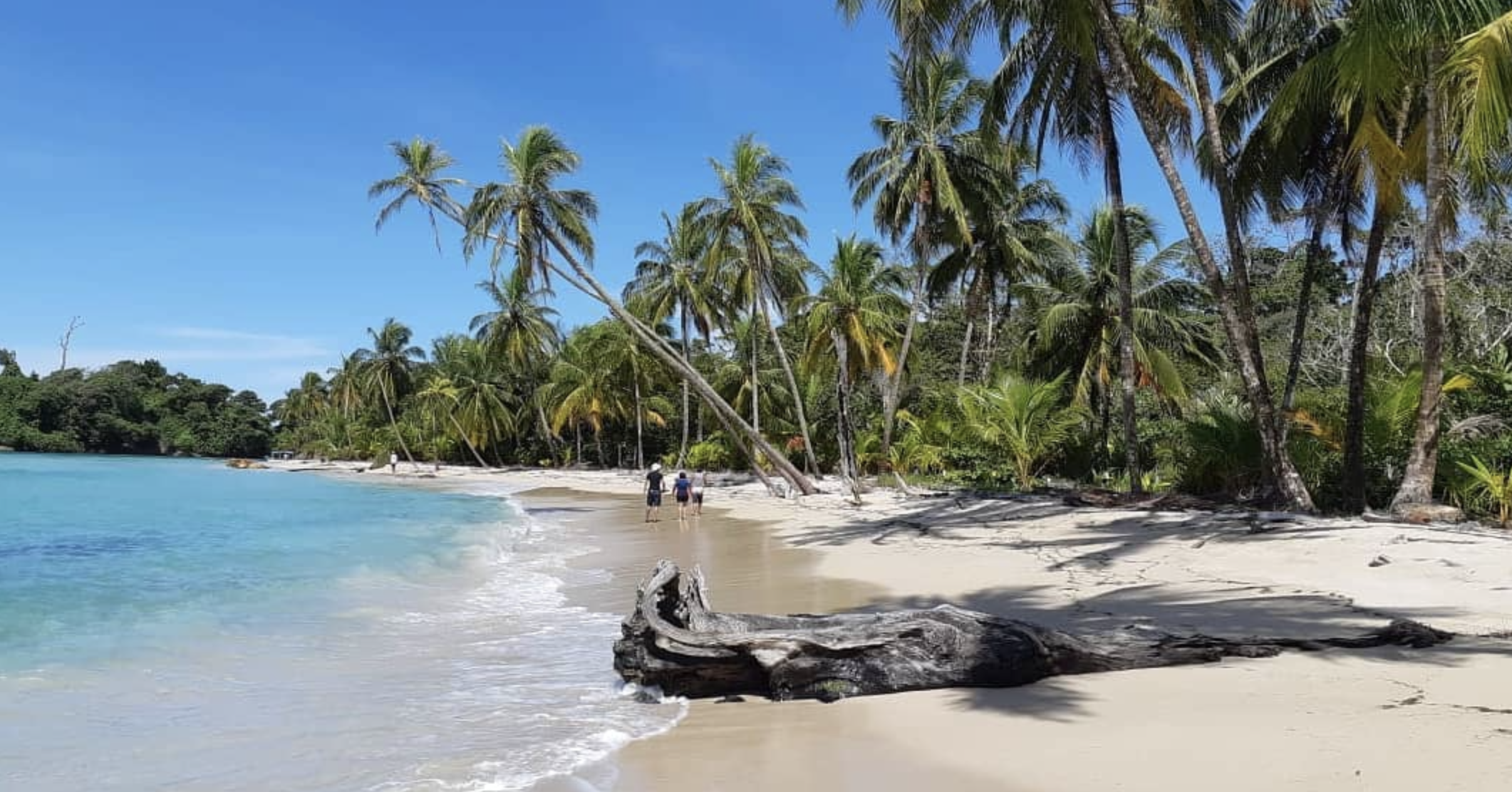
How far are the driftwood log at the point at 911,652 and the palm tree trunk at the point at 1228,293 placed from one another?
23.0 feet

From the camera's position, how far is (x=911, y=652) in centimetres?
545

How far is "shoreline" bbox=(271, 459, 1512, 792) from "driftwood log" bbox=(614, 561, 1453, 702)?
0.40 feet

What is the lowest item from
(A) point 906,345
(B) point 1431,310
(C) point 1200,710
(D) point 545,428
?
(C) point 1200,710

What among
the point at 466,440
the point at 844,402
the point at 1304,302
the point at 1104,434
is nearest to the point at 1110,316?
the point at 1104,434

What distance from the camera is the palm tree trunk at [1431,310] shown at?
10.1 meters

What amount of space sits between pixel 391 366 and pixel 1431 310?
201 feet

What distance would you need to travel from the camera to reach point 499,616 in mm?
9383

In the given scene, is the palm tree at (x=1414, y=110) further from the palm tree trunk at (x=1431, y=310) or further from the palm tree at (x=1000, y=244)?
the palm tree at (x=1000, y=244)

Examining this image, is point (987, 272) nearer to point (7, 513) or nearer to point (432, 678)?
point (432, 678)

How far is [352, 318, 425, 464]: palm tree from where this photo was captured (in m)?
60.6

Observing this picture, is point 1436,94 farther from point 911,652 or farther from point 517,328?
point 517,328

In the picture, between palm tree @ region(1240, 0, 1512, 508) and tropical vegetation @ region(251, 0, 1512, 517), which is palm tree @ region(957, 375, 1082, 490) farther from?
palm tree @ region(1240, 0, 1512, 508)

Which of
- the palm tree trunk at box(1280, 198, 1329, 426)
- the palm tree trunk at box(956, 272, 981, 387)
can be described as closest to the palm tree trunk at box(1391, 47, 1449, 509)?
the palm tree trunk at box(1280, 198, 1329, 426)

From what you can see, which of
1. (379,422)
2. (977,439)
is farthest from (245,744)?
(379,422)
